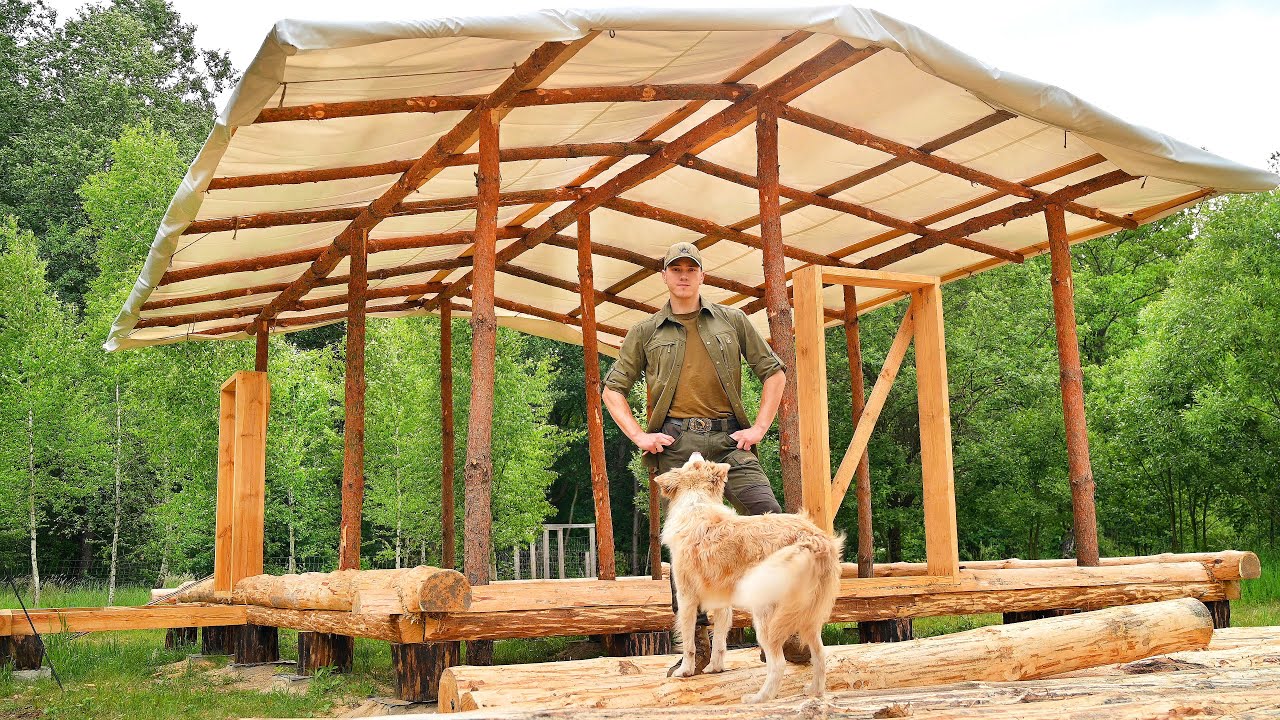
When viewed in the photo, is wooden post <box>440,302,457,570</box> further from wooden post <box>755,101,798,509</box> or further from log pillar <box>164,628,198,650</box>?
wooden post <box>755,101,798,509</box>

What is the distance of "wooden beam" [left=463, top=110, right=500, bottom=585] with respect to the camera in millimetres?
6754

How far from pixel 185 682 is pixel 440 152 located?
4.87 meters

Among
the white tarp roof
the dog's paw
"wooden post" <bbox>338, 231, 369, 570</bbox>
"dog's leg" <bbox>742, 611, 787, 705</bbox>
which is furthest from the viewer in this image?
"wooden post" <bbox>338, 231, 369, 570</bbox>

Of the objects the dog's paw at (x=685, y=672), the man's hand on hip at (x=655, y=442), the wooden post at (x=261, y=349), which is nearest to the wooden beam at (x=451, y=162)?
the man's hand on hip at (x=655, y=442)

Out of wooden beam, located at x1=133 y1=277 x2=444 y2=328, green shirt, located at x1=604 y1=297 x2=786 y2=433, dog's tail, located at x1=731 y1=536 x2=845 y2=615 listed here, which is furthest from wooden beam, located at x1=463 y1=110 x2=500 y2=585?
wooden beam, located at x1=133 y1=277 x2=444 y2=328

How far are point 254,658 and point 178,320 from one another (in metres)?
3.79

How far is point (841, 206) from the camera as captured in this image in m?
9.82

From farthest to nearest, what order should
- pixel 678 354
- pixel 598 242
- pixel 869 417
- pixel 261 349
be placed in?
pixel 261 349, pixel 598 242, pixel 869 417, pixel 678 354

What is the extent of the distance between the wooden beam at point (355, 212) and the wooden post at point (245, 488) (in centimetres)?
311

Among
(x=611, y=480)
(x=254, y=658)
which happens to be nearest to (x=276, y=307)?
(x=254, y=658)

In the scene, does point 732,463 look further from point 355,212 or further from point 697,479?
point 355,212

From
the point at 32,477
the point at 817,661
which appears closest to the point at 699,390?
the point at 817,661

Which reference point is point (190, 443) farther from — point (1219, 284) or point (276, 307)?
point (1219, 284)

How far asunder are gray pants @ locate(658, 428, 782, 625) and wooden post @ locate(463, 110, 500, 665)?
1527 millimetres
